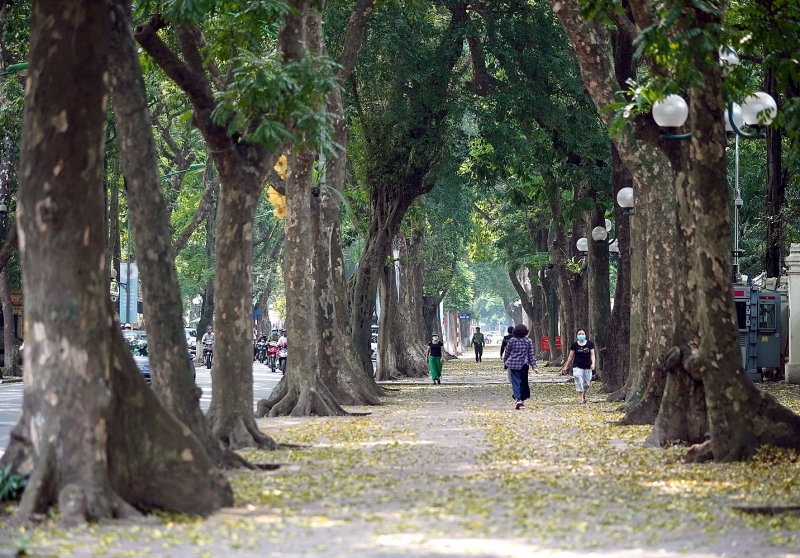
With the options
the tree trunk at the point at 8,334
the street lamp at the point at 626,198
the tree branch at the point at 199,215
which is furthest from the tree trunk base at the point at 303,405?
the tree branch at the point at 199,215

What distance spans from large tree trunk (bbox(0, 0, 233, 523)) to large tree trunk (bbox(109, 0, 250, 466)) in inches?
113

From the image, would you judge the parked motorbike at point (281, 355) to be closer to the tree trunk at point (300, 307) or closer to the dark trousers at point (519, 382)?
the dark trousers at point (519, 382)

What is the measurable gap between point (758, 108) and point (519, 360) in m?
11.0

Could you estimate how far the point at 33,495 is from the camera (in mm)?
9555

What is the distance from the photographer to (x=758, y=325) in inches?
1410

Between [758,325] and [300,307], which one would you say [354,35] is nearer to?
[300,307]

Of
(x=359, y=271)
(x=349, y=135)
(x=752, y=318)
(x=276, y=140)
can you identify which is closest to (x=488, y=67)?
(x=349, y=135)

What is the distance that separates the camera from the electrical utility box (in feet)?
117

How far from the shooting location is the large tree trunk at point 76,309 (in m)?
10.0

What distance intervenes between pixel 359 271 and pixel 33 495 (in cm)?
2415

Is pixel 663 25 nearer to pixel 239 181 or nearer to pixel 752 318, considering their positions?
pixel 239 181

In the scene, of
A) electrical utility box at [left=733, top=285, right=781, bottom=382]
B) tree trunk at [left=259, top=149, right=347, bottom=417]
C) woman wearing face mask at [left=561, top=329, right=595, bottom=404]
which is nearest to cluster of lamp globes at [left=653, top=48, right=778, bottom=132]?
tree trunk at [left=259, top=149, right=347, bottom=417]

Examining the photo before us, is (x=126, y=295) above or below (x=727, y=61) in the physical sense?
below

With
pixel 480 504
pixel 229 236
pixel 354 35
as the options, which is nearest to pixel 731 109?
pixel 229 236
